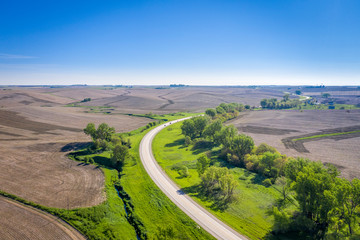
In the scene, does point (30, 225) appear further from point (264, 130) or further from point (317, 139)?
point (317, 139)

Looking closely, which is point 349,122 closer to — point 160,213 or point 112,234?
point 160,213

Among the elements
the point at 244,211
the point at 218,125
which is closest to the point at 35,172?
the point at 244,211

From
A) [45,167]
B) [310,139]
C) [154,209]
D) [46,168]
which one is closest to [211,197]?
[154,209]

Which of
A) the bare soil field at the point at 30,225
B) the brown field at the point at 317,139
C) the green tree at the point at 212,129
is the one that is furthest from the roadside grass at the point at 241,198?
the brown field at the point at 317,139

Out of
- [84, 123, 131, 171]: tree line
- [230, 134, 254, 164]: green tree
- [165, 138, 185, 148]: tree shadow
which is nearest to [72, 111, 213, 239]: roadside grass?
[84, 123, 131, 171]: tree line

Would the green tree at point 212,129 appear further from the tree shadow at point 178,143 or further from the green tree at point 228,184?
the green tree at point 228,184

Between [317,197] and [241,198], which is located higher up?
[317,197]
